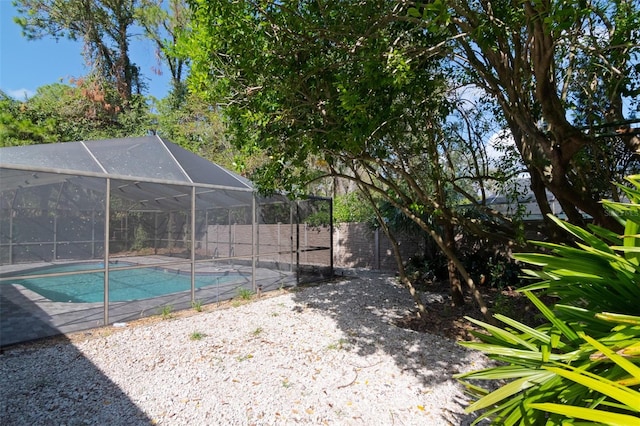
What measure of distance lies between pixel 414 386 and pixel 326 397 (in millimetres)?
859

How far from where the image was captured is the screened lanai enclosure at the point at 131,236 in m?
5.07

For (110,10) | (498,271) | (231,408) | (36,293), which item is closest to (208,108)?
(110,10)

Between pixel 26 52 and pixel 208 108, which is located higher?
pixel 26 52

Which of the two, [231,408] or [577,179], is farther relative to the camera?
[577,179]

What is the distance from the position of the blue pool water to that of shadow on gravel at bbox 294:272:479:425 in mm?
2170

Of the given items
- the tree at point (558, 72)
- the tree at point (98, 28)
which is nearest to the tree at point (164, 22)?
the tree at point (98, 28)

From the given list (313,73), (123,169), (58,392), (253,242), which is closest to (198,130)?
(253,242)

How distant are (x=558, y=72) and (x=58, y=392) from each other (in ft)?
24.7

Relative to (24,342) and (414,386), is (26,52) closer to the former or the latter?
(24,342)

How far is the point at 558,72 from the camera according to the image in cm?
516

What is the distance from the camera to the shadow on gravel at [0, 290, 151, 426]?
263cm

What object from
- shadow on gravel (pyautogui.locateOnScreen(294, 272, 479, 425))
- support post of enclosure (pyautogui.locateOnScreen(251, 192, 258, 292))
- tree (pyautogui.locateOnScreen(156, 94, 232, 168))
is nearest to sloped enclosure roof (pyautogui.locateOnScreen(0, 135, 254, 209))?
support post of enclosure (pyautogui.locateOnScreen(251, 192, 258, 292))

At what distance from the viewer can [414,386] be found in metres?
3.14

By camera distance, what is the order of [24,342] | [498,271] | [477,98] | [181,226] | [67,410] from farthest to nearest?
1. [181,226]
2. [498,271]
3. [477,98]
4. [24,342]
5. [67,410]
